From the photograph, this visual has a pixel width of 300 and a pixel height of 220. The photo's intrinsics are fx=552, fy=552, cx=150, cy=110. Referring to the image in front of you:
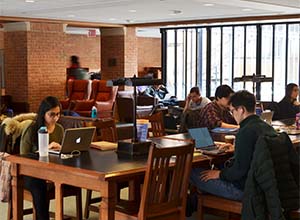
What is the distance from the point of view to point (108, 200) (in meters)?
3.53

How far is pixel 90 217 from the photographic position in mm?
5219

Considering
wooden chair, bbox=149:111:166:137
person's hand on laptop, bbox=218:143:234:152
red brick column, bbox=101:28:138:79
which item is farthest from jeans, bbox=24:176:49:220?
red brick column, bbox=101:28:138:79

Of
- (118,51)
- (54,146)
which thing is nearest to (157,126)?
(54,146)

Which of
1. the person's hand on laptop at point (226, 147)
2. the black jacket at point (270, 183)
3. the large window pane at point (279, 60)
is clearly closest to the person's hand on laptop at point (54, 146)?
the person's hand on laptop at point (226, 147)

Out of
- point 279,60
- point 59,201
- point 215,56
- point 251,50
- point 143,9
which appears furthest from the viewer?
point 215,56

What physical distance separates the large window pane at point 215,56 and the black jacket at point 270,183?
10671mm

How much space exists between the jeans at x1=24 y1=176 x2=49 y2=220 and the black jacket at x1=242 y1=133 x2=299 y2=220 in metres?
1.63

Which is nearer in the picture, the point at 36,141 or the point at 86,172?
the point at 86,172

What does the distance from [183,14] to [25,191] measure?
801cm

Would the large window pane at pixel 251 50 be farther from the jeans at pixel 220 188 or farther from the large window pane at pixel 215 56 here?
the jeans at pixel 220 188

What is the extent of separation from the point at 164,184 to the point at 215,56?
11017mm

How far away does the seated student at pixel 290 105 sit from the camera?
753 centimetres

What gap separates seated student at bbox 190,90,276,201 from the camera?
3.81m

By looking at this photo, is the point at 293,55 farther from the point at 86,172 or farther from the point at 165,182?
the point at 86,172
